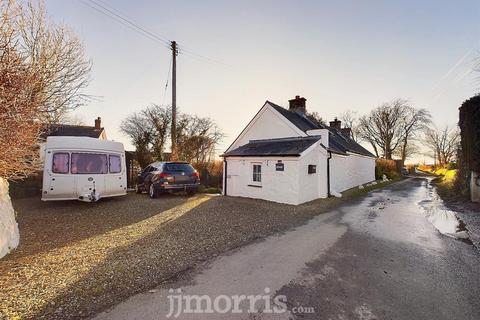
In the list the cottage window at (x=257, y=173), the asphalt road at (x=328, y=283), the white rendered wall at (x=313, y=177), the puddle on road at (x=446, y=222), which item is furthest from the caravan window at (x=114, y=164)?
the puddle on road at (x=446, y=222)

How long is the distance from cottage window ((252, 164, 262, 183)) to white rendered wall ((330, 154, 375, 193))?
5116 millimetres

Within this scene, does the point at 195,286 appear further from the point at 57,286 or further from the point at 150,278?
the point at 57,286

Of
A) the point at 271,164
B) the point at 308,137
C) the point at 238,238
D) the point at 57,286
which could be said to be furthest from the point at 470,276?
the point at 308,137

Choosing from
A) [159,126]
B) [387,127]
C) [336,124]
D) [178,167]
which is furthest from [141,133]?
[387,127]

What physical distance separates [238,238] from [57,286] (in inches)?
152

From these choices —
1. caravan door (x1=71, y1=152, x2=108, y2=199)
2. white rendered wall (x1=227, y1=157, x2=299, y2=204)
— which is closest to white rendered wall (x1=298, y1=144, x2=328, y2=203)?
white rendered wall (x1=227, y1=157, x2=299, y2=204)

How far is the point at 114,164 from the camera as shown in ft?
34.2

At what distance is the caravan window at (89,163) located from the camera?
925cm

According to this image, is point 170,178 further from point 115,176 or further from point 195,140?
point 195,140

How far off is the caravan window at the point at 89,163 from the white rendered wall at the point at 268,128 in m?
9.83

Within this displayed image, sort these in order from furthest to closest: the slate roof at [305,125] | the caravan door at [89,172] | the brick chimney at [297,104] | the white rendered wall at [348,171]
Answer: the brick chimney at [297,104], the slate roof at [305,125], the white rendered wall at [348,171], the caravan door at [89,172]

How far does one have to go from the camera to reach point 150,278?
3.98 metres

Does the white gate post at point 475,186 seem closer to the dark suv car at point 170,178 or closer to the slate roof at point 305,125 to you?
the slate roof at point 305,125

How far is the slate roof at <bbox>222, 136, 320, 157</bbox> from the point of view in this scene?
12.5m
